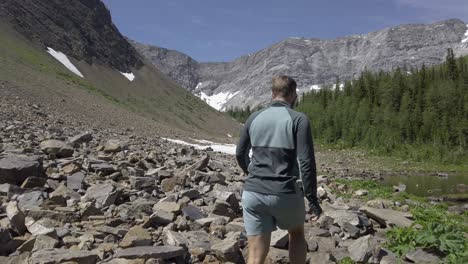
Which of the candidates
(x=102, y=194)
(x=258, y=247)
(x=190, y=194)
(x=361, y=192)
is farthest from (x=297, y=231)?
(x=361, y=192)

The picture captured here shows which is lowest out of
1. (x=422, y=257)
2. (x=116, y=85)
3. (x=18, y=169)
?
(x=422, y=257)

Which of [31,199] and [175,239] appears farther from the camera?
[31,199]

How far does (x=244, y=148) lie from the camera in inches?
221

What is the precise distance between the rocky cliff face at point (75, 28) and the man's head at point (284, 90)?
9212 centimetres

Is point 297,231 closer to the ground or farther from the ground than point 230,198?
farther from the ground

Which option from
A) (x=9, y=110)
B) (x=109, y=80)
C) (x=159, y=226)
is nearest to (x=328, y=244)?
(x=159, y=226)

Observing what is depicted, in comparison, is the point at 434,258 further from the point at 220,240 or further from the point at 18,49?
the point at 18,49

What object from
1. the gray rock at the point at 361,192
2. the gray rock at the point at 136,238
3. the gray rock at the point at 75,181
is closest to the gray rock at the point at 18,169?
the gray rock at the point at 75,181

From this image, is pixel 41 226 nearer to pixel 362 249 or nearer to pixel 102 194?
pixel 102 194

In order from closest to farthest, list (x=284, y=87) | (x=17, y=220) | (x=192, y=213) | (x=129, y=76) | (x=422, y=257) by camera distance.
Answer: (x=284, y=87)
(x=17, y=220)
(x=422, y=257)
(x=192, y=213)
(x=129, y=76)

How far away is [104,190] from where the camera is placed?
9461 millimetres

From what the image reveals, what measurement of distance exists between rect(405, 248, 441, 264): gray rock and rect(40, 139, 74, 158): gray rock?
33.1 feet

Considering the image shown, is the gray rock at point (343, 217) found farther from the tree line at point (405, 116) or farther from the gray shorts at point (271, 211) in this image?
the tree line at point (405, 116)

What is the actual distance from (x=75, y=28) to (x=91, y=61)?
15650mm
